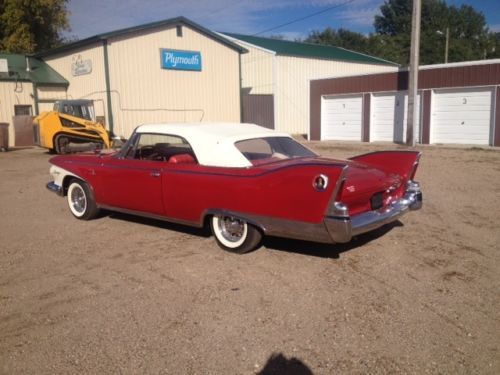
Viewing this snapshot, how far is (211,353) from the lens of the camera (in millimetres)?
3172

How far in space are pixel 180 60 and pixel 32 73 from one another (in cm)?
728

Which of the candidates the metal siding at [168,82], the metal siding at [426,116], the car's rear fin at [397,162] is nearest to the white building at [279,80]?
the metal siding at [168,82]

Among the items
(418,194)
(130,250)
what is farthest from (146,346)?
(418,194)

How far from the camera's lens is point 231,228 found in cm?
A: 521

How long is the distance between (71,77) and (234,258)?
20751 millimetres

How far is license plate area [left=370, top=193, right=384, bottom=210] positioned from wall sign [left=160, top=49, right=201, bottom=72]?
730 inches

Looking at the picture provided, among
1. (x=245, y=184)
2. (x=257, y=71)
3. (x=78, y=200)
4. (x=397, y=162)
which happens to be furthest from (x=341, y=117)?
(x=245, y=184)

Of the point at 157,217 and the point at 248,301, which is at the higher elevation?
the point at 157,217

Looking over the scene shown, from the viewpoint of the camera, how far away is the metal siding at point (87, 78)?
20938 mm

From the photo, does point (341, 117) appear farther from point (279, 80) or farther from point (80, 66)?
point (80, 66)

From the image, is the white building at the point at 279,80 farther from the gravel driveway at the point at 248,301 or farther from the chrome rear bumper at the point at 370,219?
the chrome rear bumper at the point at 370,219

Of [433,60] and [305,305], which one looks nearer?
[305,305]

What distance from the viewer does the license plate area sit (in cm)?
488

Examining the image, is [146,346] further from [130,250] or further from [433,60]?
[433,60]
